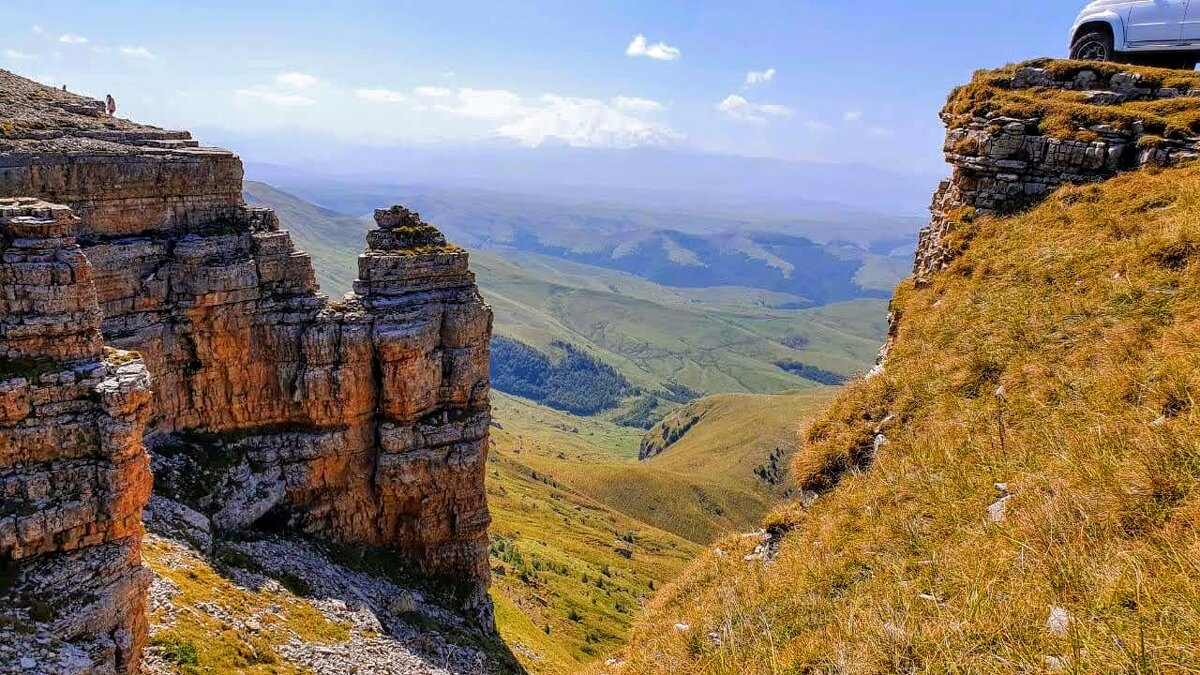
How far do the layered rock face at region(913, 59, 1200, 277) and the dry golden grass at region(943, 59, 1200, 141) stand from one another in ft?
0.27

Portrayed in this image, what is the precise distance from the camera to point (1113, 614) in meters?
11.7

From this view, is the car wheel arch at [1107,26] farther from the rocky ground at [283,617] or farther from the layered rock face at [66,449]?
the rocky ground at [283,617]

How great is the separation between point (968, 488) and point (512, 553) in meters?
112

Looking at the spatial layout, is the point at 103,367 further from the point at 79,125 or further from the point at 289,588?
the point at 79,125

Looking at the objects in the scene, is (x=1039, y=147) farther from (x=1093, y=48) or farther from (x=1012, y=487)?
(x=1012, y=487)

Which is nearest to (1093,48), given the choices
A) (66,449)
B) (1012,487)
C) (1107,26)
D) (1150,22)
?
(1107,26)

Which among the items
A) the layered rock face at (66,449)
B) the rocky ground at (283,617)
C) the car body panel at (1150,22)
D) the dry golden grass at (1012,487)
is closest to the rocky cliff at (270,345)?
the rocky ground at (283,617)

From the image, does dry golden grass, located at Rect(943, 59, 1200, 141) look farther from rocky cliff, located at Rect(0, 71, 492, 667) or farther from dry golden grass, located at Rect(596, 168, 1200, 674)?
rocky cliff, located at Rect(0, 71, 492, 667)

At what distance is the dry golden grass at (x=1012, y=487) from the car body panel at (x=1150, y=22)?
1368cm

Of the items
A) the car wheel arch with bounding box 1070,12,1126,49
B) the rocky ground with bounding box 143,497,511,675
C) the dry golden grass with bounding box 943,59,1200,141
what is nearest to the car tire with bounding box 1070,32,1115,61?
the car wheel arch with bounding box 1070,12,1126,49

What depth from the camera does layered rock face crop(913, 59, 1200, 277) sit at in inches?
1289

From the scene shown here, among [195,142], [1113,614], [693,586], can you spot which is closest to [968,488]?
[1113,614]

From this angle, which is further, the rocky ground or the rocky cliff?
the rocky cliff

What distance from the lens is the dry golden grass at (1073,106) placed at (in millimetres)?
32688
